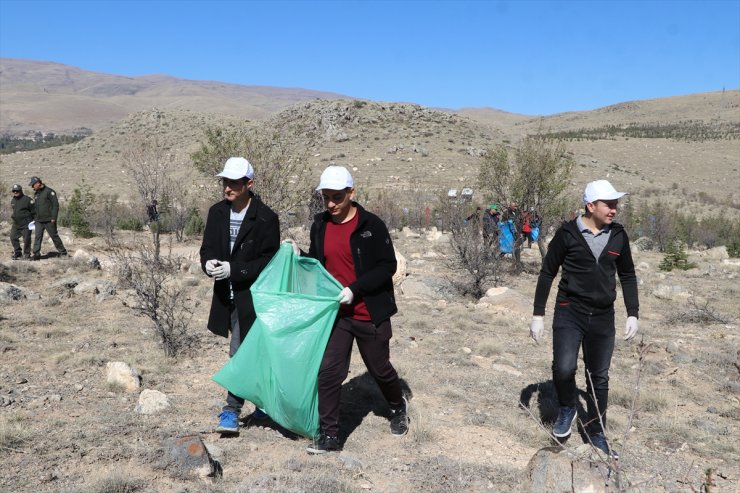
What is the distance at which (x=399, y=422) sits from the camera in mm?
4156

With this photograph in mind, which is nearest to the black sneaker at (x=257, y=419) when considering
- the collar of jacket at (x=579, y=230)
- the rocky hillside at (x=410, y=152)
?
the collar of jacket at (x=579, y=230)

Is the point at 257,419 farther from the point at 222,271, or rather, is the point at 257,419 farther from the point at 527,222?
the point at 527,222

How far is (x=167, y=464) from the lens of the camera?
344 cm

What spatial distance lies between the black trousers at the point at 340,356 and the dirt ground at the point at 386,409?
0.27 m

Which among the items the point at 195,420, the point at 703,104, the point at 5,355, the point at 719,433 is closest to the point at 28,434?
the point at 195,420

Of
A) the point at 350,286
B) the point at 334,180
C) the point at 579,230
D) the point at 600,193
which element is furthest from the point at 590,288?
the point at 334,180

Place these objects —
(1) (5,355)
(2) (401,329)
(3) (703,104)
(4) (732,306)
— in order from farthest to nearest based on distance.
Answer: (3) (703,104) → (4) (732,306) → (2) (401,329) → (1) (5,355)

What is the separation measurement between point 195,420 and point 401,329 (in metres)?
3.44

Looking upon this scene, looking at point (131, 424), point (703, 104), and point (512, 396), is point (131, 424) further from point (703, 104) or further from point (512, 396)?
point (703, 104)

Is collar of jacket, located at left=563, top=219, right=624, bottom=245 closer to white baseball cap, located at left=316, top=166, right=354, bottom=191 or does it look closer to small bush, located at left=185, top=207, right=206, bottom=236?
white baseball cap, located at left=316, top=166, right=354, bottom=191

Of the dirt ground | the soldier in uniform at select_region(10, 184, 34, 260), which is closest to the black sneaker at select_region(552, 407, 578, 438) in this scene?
the dirt ground

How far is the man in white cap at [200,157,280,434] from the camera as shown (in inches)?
150

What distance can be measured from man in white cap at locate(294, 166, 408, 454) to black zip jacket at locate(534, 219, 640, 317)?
1.07 meters

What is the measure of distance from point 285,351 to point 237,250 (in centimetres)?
73
